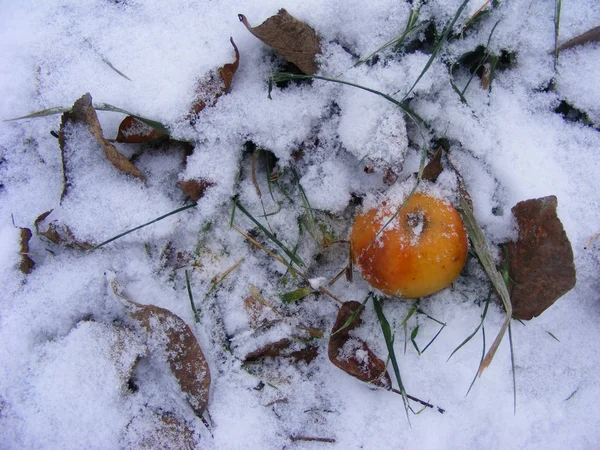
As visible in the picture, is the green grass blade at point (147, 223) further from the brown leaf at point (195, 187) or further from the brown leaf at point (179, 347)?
the brown leaf at point (179, 347)

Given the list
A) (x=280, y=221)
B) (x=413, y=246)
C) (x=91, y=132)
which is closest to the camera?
(x=413, y=246)

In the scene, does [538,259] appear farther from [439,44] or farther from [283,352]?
[283,352]

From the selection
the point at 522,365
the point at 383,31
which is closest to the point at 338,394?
the point at 522,365

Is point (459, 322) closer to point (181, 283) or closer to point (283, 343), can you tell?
point (283, 343)

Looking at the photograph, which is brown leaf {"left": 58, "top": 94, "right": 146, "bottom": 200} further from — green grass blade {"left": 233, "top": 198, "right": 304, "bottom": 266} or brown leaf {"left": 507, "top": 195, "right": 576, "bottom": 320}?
brown leaf {"left": 507, "top": 195, "right": 576, "bottom": 320}

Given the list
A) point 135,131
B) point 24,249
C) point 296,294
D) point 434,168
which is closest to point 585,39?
point 434,168

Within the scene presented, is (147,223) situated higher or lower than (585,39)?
lower

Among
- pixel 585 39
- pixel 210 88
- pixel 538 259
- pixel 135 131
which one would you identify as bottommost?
pixel 135 131

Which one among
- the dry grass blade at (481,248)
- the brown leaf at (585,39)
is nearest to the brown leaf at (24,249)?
A: the dry grass blade at (481,248)
